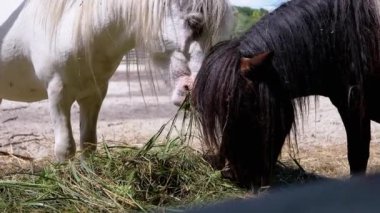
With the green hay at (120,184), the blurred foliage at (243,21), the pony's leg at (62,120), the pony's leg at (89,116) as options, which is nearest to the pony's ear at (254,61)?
the blurred foliage at (243,21)

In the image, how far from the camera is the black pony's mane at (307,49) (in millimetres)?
2984

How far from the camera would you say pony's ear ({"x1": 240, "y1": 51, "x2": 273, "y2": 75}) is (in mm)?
2869

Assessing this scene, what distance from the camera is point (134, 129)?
246 inches

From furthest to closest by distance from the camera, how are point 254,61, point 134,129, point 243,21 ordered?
point 134,129
point 243,21
point 254,61

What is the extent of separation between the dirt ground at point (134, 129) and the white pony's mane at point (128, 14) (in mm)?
408

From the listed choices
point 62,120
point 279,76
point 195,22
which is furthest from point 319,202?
point 62,120

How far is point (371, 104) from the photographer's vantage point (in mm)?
3385

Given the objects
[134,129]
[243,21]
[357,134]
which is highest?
[243,21]

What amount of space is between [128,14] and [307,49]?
1.08 m

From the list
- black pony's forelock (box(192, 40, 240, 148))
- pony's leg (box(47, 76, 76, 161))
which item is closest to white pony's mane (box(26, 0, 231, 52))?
pony's leg (box(47, 76, 76, 161))

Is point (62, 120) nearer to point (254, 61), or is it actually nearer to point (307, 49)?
point (254, 61)

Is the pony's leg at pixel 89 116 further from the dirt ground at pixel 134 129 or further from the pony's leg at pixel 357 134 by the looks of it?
the pony's leg at pixel 357 134

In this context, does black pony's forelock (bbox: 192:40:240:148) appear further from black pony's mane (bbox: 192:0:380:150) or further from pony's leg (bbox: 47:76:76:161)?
pony's leg (bbox: 47:76:76:161)

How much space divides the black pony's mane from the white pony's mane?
15.2 inches
